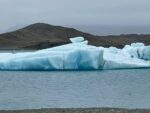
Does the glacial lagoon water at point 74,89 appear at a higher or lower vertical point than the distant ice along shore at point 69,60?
lower

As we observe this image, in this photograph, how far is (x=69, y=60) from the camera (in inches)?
1548

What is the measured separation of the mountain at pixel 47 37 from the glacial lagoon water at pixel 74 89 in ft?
249

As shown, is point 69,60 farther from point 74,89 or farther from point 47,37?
point 47,37

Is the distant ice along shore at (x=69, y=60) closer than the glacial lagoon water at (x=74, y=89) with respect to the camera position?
No

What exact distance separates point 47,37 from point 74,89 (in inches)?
4279

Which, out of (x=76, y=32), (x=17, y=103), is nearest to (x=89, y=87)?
(x=17, y=103)

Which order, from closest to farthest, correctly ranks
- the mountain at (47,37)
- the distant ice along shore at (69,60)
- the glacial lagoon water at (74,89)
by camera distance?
the glacial lagoon water at (74,89) < the distant ice along shore at (69,60) < the mountain at (47,37)

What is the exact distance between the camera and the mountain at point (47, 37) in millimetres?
122488

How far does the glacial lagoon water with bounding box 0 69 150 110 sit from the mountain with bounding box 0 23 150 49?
76.0 m

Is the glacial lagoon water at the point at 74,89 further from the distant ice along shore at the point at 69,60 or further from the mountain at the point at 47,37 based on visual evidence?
the mountain at the point at 47,37

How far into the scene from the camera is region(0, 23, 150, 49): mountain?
122 meters

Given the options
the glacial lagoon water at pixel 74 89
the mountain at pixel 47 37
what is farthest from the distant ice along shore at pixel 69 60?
the mountain at pixel 47 37

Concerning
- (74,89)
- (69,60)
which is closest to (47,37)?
(69,60)

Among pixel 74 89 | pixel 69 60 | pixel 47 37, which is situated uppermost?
pixel 69 60
